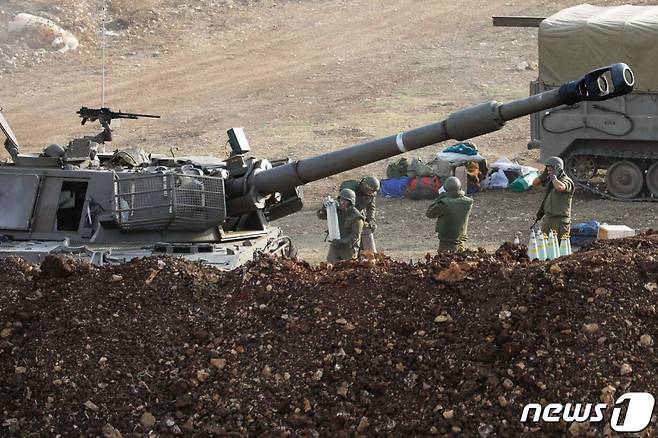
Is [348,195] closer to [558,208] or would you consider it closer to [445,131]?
[558,208]

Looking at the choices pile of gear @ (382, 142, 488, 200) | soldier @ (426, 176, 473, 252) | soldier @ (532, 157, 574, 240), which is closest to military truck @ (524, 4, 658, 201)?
pile of gear @ (382, 142, 488, 200)

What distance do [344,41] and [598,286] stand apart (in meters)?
23.2

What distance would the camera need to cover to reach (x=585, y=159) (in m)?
21.8

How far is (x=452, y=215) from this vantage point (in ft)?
48.5

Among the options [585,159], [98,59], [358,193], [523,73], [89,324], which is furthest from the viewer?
[98,59]

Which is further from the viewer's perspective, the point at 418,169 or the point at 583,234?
the point at 418,169

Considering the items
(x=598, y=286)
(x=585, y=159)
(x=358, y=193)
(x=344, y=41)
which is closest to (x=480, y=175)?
(x=585, y=159)

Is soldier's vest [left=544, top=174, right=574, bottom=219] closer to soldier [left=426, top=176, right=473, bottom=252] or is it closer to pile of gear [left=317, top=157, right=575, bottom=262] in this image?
pile of gear [left=317, top=157, right=575, bottom=262]

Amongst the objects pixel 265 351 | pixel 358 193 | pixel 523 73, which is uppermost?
pixel 265 351

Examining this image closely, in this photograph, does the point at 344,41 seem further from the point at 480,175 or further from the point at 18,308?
the point at 18,308

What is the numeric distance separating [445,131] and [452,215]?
2.81m

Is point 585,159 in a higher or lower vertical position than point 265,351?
lower

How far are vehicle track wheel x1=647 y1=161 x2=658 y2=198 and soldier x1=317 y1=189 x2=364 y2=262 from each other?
758cm

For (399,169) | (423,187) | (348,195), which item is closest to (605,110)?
(423,187)
